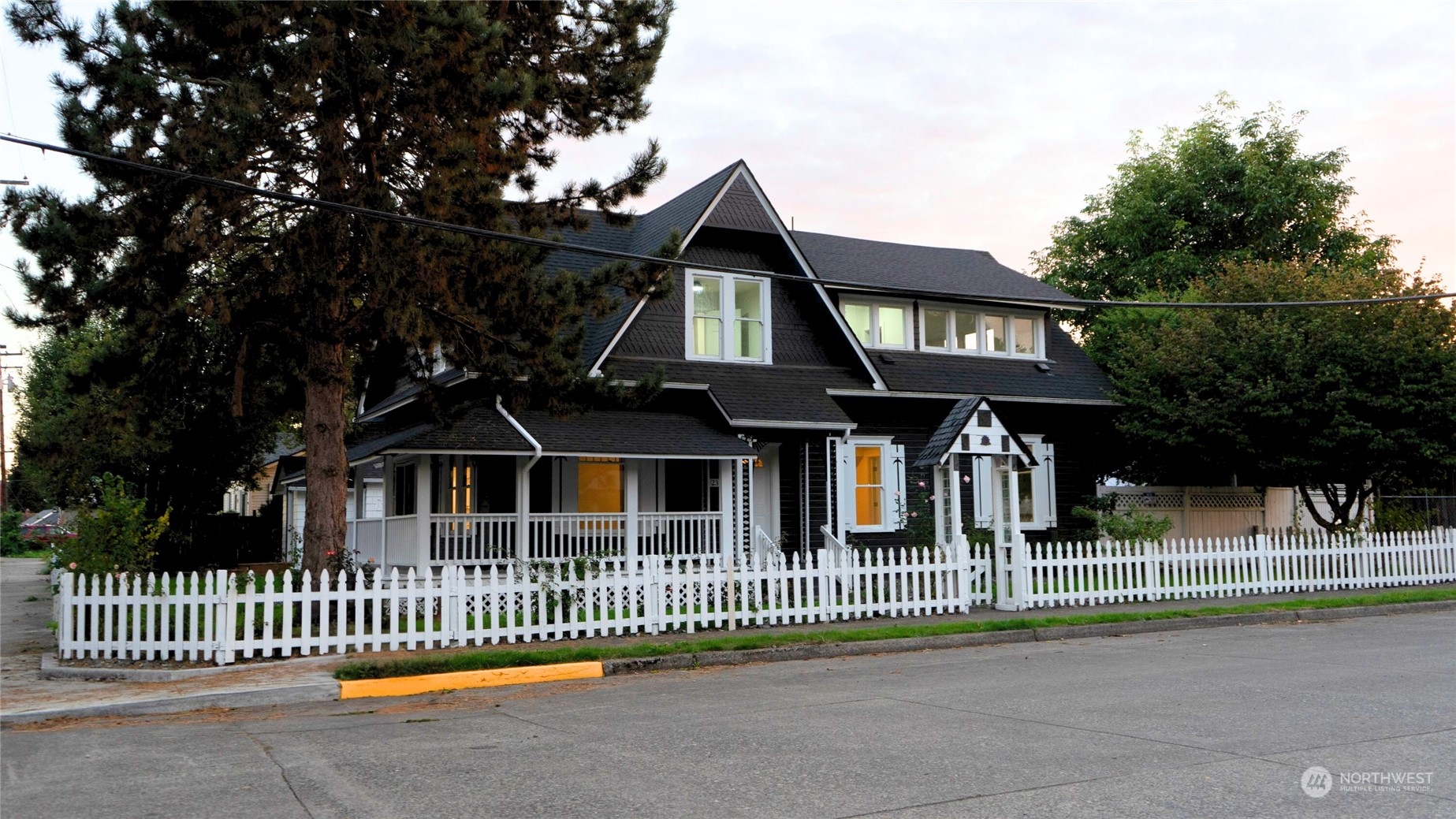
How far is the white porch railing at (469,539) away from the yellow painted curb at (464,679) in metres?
6.36

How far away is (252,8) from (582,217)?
5.15 m

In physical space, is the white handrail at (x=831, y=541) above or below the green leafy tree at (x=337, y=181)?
below

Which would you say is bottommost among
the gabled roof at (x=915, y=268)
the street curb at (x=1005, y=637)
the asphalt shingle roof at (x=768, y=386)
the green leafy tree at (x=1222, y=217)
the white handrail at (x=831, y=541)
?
the street curb at (x=1005, y=637)

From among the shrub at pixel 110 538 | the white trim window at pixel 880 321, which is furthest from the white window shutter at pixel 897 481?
the shrub at pixel 110 538

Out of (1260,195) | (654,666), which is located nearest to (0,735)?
(654,666)

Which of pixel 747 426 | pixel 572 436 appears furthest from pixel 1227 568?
pixel 572 436

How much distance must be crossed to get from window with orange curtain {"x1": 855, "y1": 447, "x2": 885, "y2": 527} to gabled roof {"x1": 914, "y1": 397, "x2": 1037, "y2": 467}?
5880mm

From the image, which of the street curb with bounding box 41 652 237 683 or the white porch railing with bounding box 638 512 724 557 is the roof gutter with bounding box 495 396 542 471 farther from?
the street curb with bounding box 41 652 237 683

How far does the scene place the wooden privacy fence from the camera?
1250cm

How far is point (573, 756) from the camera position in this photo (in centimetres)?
736

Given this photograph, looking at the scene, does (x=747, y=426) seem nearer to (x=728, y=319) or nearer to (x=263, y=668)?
(x=728, y=319)

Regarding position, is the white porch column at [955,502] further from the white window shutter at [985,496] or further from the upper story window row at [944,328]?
the upper story window row at [944,328]

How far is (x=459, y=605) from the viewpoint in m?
13.4

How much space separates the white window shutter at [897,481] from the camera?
23.3 m
